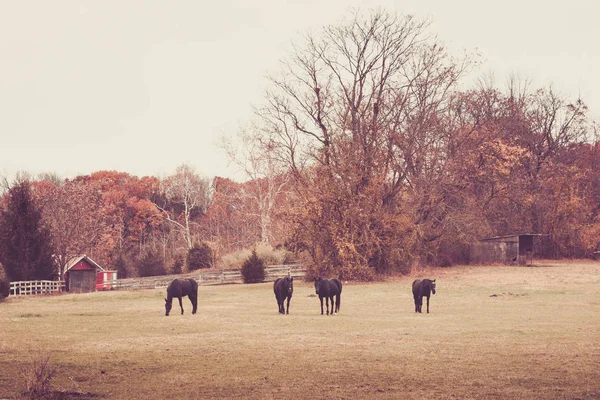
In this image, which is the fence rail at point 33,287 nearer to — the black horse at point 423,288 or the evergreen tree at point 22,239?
the evergreen tree at point 22,239

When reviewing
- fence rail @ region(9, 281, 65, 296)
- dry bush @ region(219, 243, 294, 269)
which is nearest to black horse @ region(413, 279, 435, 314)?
fence rail @ region(9, 281, 65, 296)

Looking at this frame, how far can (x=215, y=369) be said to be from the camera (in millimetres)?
13992

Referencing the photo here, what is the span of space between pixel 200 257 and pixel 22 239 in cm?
2713

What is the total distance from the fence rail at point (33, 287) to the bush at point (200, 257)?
Answer: 23488mm

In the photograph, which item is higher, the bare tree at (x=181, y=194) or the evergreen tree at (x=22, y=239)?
the bare tree at (x=181, y=194)

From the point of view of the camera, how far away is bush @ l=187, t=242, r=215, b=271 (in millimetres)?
73125

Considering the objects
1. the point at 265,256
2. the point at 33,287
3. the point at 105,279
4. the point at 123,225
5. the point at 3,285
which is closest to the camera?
the point at 3,285

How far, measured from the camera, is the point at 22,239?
47.7 meters

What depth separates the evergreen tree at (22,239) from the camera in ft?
157

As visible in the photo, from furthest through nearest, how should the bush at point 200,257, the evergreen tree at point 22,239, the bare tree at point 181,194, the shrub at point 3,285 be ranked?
the bare tree at point 181,194 < the bush at point 200,257 < the evergreen tree at point 22,239 < the shrub at point 3,285

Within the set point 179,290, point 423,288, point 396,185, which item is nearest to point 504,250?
point 396,185

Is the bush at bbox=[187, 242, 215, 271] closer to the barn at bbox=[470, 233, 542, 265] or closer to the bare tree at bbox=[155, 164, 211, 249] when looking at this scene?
the bare tree at bbox=[155, 164, 211, 249]

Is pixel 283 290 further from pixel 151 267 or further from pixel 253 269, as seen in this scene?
pixel 151 267

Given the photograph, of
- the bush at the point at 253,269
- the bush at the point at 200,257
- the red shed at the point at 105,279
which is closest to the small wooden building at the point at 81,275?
the red shed at the point at 105,279
